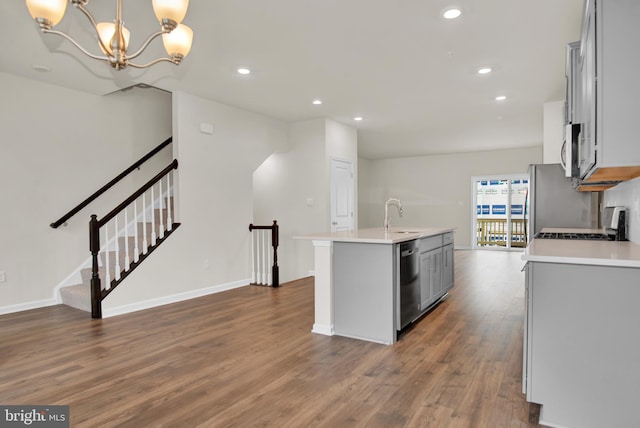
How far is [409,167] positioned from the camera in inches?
440

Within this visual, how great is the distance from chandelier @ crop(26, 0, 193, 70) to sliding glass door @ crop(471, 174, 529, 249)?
30.1 feet

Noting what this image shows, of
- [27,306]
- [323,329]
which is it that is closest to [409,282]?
[323,329]

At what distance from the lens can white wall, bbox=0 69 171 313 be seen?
427 cm

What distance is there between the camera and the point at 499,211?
10.1 m

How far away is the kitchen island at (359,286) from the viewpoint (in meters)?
3.19

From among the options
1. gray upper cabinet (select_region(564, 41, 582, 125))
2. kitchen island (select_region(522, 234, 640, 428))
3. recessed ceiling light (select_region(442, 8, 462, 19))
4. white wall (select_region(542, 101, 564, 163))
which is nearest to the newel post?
recessed ceiling light (select_region(442, 8, 462, 19))

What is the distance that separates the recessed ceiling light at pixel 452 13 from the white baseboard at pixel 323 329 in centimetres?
272

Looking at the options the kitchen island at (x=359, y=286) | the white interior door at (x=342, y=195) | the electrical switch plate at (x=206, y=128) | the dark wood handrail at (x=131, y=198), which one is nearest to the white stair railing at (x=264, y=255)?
the white interior door at (x=342, y=195)

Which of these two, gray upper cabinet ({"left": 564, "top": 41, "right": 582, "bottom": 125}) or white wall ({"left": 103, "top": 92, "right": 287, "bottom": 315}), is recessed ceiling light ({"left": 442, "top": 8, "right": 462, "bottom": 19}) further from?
white wall ({"left": 103, "top": 92, "right": 287, "bottom": 315})

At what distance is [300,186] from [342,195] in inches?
30.3

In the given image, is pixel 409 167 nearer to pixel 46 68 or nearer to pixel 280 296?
pixel 280 296

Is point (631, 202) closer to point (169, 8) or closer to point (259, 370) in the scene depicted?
point (259, 370)

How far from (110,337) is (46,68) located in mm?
2863

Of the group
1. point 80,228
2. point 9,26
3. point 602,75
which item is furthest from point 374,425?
point 80,228
